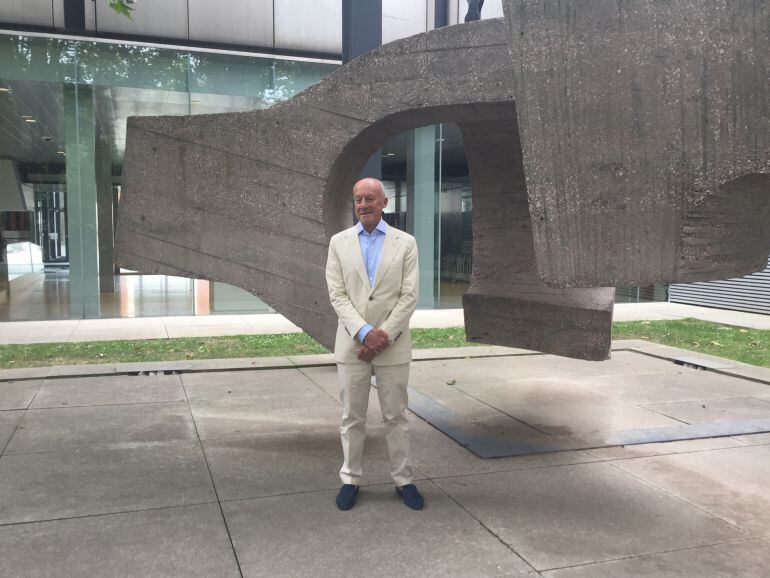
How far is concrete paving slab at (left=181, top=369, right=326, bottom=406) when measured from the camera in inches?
261

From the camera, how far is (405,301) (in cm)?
389

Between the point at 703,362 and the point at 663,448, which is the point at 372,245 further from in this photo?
the point at 703,362

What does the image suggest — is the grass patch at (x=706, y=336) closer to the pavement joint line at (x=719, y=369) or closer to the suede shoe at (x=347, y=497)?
the pavement joint line at (x=719, y=369)

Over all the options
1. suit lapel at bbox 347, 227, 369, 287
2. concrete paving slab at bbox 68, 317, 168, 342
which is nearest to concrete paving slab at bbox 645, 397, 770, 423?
suit lapel at bbox 347, 227, 369, 287

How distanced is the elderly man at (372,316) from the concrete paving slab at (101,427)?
1.91 metres

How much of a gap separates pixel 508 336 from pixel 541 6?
3.13m

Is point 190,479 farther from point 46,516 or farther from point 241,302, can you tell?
point 241,302

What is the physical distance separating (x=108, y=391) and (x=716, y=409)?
5.72 meters

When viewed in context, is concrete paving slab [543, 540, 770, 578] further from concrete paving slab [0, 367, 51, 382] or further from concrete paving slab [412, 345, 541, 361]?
concrete paving slab [0, 367, 51, 382]

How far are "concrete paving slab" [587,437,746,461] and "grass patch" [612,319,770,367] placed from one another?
393cm

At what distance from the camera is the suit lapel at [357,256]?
12.9ft

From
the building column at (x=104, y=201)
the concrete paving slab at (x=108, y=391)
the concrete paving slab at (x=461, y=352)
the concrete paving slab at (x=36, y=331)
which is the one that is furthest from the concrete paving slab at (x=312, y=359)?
the building column at (x=104, y=201)

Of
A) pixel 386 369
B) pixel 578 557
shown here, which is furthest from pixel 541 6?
pixel 578 557

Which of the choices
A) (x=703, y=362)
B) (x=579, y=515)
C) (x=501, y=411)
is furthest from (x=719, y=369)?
(x=579, y=515)
